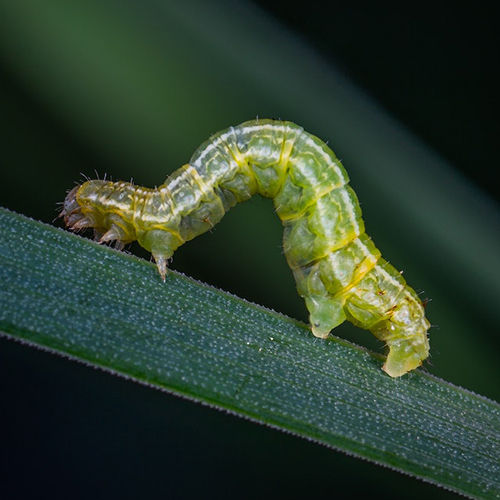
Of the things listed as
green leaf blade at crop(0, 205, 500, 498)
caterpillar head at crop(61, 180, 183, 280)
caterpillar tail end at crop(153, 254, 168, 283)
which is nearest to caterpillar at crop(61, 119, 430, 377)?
caterpillar head at crop(61, 180, 183, 280)

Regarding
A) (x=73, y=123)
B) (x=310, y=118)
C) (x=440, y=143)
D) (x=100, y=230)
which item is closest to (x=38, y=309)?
(x=100, y=230)

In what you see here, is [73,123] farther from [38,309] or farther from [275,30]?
[38,309]

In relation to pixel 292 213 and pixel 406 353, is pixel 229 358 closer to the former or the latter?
pixel 406 353

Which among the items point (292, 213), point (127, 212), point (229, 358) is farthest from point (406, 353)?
point (127, 212)

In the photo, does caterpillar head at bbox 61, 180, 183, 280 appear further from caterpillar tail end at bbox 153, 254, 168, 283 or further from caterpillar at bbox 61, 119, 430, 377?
caterpillar tail end at bbox 153, 254, 168, 283

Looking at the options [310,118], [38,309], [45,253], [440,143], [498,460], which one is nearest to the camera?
[38,309]

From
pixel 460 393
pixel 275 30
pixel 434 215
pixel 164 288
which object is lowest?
pixel 460 393
